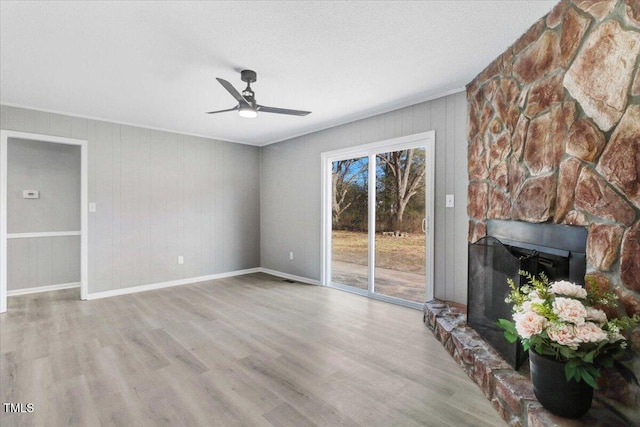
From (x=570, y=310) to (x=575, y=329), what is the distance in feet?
0.28

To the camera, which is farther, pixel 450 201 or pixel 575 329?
pixel 450 201

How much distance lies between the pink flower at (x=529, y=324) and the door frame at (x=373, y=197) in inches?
74.6

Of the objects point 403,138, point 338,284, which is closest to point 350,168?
point 403,138

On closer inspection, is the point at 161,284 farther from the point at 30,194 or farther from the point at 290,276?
the point at 30,194

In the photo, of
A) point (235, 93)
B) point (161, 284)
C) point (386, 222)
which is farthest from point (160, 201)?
point (386, 222)

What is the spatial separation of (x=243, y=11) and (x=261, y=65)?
2.40ft

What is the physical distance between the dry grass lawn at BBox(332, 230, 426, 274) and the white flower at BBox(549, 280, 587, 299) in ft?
6.96

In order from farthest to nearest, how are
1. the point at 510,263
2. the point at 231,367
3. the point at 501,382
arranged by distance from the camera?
1. the point at 231,367
2. the point at 510,263
3. the point at 501,382

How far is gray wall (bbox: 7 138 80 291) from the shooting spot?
14.6 feet

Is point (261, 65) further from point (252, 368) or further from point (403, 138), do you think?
point (252, 368)

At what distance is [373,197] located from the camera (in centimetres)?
416

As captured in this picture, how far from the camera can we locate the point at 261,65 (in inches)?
107

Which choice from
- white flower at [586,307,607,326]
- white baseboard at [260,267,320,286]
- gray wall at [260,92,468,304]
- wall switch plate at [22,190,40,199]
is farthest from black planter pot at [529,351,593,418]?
wall switch plate at [22,190,40,199]

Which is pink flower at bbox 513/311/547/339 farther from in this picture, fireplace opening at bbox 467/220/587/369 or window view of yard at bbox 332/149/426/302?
window view of yard at bbox 332/149/426/302
